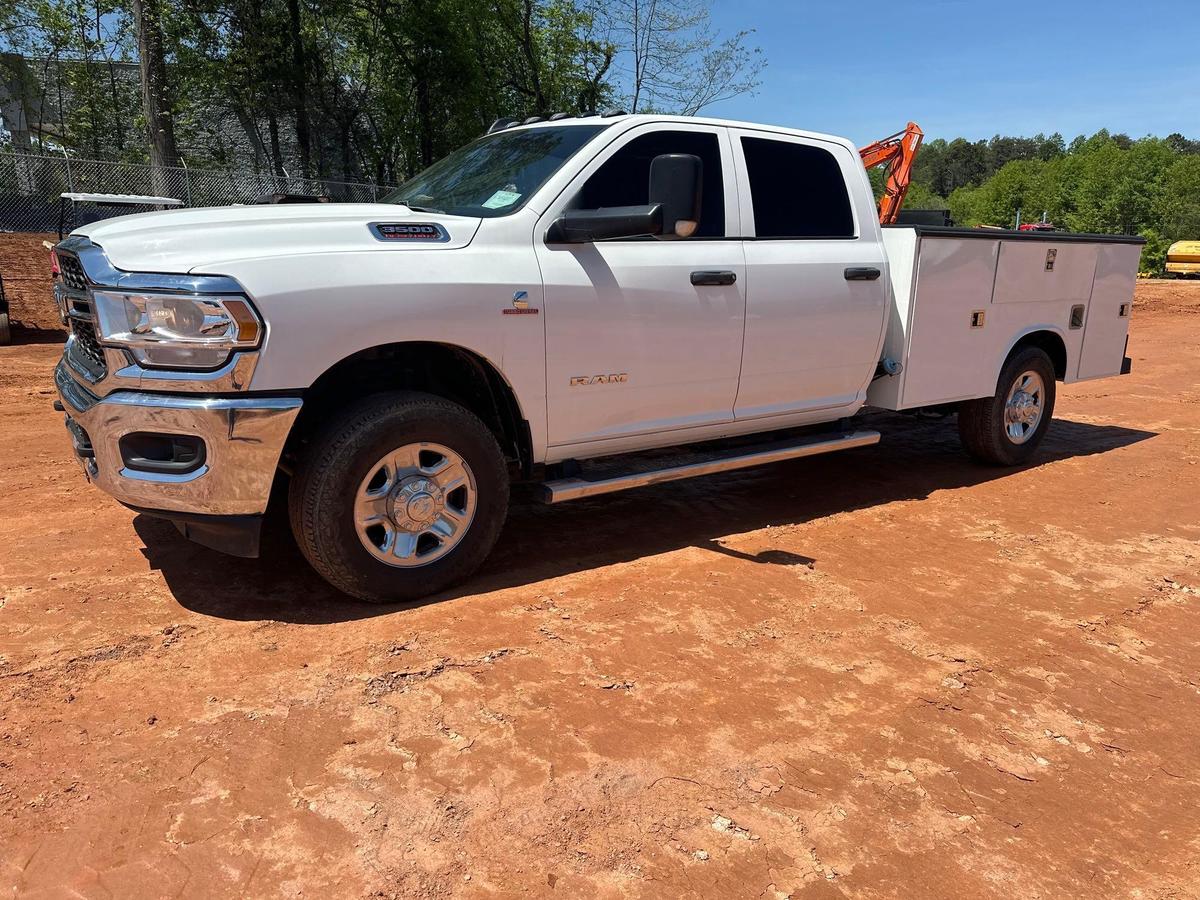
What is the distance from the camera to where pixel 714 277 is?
4477 millimetres

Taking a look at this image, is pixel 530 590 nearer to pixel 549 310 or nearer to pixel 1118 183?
pixel 549 310

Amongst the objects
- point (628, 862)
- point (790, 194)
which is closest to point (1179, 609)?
point (790, 194)

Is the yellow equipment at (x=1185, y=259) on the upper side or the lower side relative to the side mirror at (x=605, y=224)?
lower

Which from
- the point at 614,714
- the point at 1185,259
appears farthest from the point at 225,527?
the point at 1185,259

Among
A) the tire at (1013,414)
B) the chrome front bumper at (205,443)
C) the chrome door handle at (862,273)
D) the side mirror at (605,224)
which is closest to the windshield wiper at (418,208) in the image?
the side mirror at (605,224)

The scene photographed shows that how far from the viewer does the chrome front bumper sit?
10.7ft

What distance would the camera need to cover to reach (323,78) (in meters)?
22.9

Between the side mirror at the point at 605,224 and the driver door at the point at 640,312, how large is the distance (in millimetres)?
60

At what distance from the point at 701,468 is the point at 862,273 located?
161cm

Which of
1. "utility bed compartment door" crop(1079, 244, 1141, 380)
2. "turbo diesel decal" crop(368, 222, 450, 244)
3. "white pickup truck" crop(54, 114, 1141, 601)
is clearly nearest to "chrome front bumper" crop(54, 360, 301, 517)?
"white pickup truck" crop(54, 114, 1141, 601)

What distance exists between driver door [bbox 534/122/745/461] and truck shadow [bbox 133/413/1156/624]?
24.8 inches

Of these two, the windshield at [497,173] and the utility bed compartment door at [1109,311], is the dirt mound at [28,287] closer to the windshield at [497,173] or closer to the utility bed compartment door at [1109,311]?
the windshield at [497,173]

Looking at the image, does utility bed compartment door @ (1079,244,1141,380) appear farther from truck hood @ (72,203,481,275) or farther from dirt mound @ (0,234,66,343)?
dirt mound @ (0,234,66,343)

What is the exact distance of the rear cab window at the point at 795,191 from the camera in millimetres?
4812
